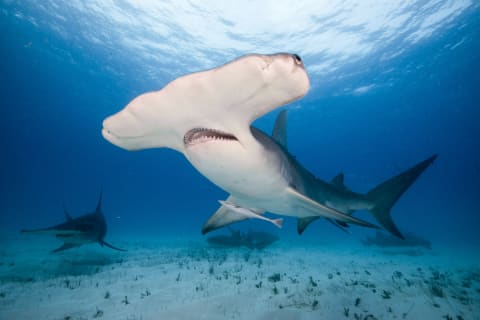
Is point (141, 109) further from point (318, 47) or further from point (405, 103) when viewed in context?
point (405, 103)

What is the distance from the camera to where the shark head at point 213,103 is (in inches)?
65.7

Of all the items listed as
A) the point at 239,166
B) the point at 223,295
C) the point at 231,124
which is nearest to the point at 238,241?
the point at 223,295

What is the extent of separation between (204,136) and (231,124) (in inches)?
15.1

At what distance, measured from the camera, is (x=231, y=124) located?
7.36 ft

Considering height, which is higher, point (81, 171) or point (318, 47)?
point (81, 171)

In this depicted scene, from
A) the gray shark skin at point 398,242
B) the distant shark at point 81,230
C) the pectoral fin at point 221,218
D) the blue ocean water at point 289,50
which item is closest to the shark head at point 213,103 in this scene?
the pectoral fin at point 221,218

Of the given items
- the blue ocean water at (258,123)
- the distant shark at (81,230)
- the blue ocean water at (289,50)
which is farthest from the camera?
the blue ocean water at (289,50)

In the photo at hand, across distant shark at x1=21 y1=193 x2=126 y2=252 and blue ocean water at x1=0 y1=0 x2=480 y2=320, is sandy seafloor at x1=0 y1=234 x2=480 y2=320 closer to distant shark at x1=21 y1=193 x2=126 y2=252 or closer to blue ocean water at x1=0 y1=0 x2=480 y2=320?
blue ocean water at x1=0 y1=0 x2=480 y2=320

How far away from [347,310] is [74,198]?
145667 mm

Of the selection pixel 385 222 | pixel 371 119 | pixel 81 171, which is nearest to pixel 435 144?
pixel 371 119

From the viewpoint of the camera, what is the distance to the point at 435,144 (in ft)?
187

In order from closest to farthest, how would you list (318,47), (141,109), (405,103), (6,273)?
(141,109) → (6,273) → (318,47) → (405,103)

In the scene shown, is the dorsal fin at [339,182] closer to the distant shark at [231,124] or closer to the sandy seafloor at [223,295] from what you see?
the distant shark at [231,124]

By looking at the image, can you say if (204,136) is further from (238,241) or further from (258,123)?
(258,123)
